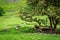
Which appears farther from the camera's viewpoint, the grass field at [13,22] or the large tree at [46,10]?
the grass field at [13,22]

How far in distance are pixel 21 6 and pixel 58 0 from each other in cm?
163

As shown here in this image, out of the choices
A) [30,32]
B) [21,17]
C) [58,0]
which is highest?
[58,0]

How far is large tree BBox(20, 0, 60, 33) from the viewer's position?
352 inches

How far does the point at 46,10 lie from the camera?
9.00m

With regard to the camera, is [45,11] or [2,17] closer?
[45,11]

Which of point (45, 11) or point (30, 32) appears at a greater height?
point (45, 11)

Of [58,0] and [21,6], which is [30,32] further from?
[58,0]

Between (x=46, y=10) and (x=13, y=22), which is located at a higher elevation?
(x=46, y=10)

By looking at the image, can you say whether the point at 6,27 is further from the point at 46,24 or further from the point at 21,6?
the point at 46,24

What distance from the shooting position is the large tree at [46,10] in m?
8.93

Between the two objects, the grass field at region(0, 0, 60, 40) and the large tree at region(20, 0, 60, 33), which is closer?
the large tree at region(20, 0, 60, 33)

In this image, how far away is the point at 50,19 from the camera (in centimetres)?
939

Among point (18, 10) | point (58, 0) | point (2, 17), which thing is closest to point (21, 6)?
point (18, 10)

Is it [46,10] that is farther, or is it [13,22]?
[13,22]
